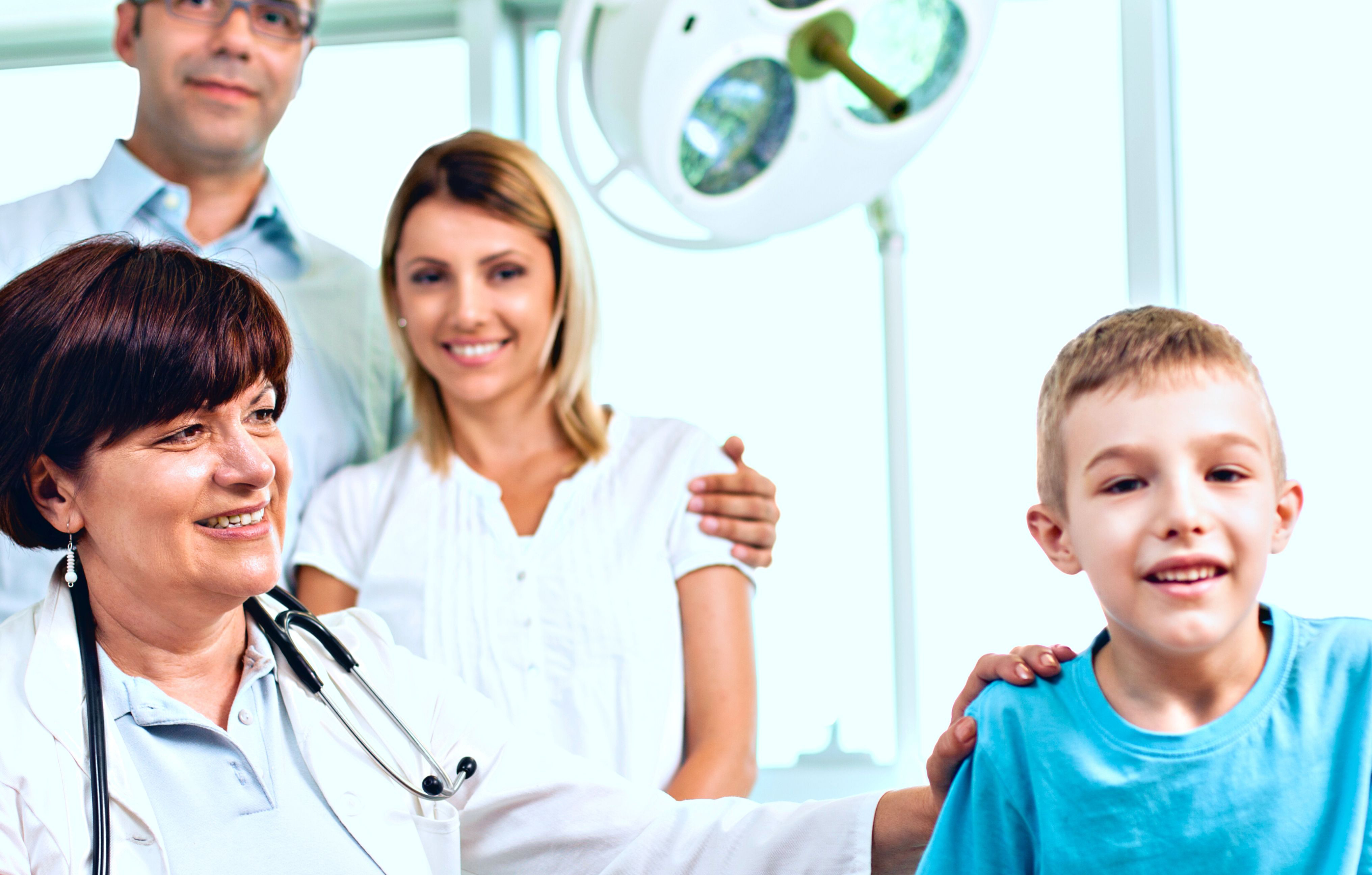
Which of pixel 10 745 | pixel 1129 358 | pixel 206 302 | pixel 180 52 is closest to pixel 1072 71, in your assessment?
pixel 1129 358

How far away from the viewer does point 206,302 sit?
3.68ft

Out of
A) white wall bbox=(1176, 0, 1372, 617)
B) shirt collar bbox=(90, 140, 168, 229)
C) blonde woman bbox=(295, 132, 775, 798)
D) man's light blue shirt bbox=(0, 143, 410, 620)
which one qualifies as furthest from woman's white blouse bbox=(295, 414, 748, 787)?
white wall bbox=(1176, 0, 1372, 617)

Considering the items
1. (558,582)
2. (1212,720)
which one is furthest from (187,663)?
(1212,720)

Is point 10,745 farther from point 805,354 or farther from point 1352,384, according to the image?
point 1352,384

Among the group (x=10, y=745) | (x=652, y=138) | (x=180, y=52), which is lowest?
(x=10, y=745)

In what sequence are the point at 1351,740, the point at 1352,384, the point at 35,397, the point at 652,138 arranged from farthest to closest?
the point at 1352,384, the point at 652,138, the point at 35,397, the point at 1351,740

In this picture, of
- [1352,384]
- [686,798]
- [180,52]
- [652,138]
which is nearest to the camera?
[652,138]

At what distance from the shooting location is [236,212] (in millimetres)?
1876

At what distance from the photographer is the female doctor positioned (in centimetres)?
104

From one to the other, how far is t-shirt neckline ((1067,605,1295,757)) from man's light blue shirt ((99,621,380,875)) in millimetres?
683

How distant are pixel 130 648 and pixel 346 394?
32.1 inches

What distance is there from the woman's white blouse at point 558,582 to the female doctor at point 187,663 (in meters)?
0.34

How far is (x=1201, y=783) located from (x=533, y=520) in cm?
100

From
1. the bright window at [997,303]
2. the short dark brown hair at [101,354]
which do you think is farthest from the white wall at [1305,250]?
the short dark brown hair at [101,354]
